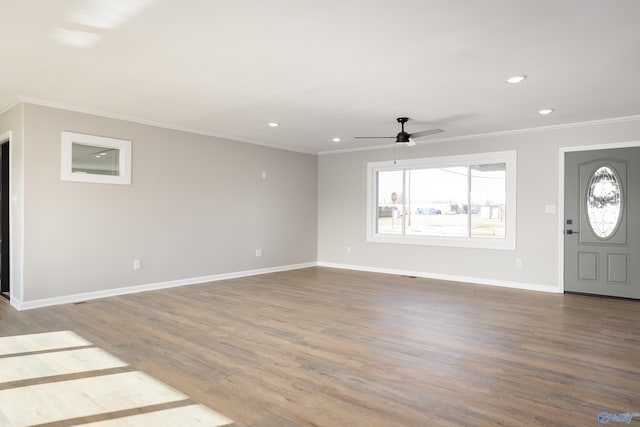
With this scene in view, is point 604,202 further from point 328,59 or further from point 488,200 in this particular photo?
point 328,59

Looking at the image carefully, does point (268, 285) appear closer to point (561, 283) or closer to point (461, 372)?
point (461, 372)

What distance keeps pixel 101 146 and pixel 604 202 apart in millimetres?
7033

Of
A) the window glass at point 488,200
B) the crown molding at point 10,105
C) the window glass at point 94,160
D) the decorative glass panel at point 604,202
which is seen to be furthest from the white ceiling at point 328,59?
the window glass at point 488,200

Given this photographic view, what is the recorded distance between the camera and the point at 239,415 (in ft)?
7.27

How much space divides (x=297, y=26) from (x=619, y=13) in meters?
2.11

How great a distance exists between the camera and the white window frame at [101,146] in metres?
4.87

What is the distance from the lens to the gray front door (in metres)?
5.25

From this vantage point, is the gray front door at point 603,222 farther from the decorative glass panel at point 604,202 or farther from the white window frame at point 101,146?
the white window frame at point 101,146

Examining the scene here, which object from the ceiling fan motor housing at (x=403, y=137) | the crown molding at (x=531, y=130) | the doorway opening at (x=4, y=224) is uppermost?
the crown molding at (x=531, y=130)

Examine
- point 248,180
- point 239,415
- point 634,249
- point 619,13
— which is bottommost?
Answer: point 239,415

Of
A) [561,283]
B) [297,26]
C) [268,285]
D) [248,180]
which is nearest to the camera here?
[297,26]

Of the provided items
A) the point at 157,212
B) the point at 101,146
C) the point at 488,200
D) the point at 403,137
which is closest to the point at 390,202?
the point at 488,200

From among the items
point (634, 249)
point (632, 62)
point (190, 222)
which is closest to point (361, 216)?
point (190, 222)

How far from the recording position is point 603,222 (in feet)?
17.9
